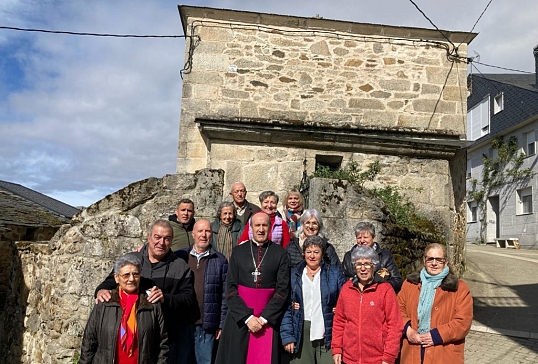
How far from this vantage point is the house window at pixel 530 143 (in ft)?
68.8

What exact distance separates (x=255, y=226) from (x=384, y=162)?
5089mm

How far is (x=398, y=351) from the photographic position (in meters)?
3.19

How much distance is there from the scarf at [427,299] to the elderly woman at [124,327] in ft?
5.93

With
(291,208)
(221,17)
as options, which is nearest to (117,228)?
(291,208)

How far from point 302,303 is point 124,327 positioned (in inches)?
51.3

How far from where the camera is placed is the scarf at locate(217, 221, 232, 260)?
434 cm

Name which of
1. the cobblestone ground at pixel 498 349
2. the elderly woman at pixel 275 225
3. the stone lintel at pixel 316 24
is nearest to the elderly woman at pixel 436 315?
the elderly woman at pixel 275 225

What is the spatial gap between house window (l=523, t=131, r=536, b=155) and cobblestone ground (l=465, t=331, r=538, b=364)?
56.5ft

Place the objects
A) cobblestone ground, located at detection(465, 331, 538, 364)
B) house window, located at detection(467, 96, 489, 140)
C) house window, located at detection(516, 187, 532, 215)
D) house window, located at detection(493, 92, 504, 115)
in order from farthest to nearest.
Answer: house window, located at detection(467, 96, 489, 140), house window, located at detection(493, 92, 504, 115), house window, located at detection(516, 187, 532, 215), cobblestone ground, located at detection(465, 331, 538, 364)

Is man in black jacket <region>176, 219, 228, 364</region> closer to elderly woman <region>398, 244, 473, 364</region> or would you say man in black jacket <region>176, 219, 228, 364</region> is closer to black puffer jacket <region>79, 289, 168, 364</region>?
black puffer jacket <region>79, 289, 168, 364</region>

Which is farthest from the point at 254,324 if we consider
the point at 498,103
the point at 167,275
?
the point at 498,103

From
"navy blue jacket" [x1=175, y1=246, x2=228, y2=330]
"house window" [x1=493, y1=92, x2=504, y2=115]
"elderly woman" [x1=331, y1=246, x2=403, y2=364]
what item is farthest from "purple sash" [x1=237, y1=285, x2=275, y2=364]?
"house window" [x1=493, y1=92, x2=504, y2=115]

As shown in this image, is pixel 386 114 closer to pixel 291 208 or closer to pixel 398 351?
pixel 291 208

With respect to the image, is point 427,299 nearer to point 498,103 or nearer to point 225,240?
A: point 225,240
